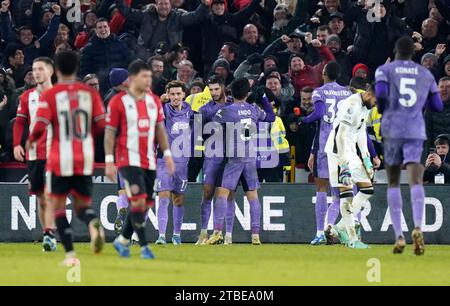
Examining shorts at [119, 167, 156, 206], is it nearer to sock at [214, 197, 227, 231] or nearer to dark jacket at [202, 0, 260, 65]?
sock at [214, 197, 227, 231]

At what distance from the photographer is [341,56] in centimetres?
2395

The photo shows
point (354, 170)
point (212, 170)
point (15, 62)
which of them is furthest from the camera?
point (15, 62)

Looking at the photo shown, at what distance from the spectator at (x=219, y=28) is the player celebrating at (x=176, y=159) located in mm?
4911

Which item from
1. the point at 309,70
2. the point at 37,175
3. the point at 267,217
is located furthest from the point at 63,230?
the point at 309,70

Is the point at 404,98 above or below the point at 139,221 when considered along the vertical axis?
above

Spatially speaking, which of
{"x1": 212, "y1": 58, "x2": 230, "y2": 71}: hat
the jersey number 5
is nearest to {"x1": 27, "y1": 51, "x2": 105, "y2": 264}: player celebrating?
the jersey number 5

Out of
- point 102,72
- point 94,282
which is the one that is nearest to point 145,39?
point 102,72

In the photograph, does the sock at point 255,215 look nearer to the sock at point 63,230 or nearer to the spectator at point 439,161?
the spectator at point 439,161

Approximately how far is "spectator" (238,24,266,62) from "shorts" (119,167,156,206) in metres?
9.27

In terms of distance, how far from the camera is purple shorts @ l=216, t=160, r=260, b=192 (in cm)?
2003

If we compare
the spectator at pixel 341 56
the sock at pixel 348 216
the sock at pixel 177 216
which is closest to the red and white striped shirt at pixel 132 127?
the sock at pixel 348 216

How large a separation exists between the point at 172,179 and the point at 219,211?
0.84 meters

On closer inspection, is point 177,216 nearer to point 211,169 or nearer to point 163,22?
point 211,169
